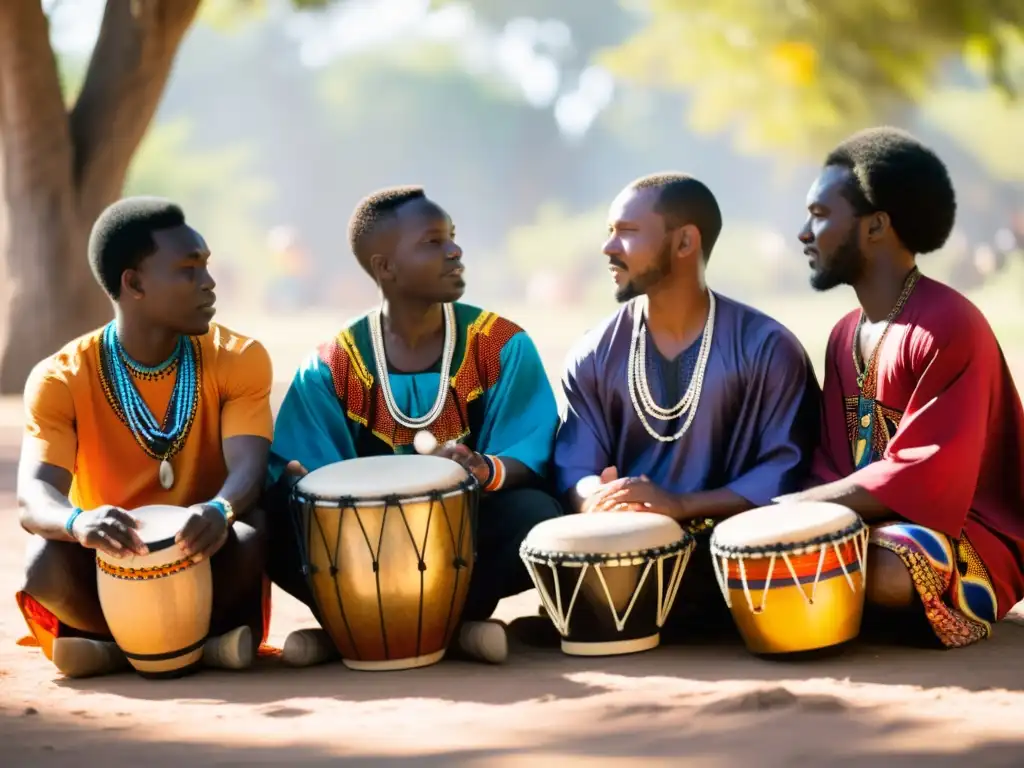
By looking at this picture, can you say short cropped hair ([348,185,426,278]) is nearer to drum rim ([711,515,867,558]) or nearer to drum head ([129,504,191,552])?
drum head ([129,504,191,552])

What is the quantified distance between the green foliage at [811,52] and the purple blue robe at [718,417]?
11600 millimetres

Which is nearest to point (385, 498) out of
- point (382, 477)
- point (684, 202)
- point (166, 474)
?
point (382, 477)

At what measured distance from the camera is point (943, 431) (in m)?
4.86

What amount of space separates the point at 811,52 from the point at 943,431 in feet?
57.2

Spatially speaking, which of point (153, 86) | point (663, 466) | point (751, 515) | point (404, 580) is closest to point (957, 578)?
point (751, 515)

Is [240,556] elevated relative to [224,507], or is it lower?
lower

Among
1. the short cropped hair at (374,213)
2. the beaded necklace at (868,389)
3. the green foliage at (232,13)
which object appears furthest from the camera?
the green foliage at (232,13)

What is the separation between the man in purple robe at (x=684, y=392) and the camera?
516cm

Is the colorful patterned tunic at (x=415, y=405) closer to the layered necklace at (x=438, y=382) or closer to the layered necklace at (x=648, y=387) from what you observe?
the layered necklace at (x=438, y=382)

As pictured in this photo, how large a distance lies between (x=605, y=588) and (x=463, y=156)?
5540 centimetres

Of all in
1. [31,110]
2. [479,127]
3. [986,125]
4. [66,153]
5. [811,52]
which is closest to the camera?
[31,110]

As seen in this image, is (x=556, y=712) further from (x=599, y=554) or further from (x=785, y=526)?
(x=785, y=526)

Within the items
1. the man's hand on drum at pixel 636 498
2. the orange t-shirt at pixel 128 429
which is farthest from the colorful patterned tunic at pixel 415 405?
the man's hand on drum at pixel 636 498

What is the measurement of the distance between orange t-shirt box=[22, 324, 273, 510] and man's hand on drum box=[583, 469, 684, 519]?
1.15 meters
